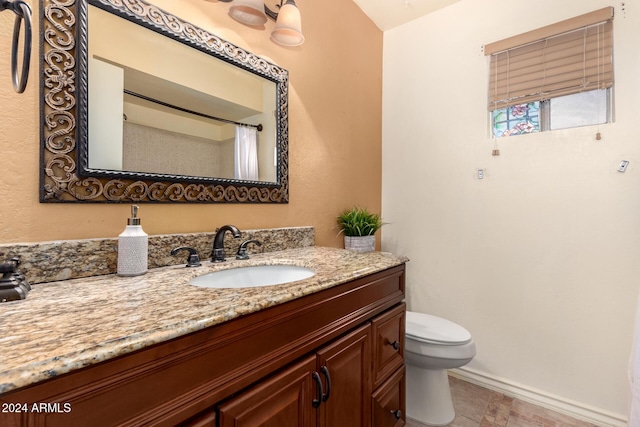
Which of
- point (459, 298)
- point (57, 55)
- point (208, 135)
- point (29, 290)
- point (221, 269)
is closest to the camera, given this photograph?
point (29, 290)

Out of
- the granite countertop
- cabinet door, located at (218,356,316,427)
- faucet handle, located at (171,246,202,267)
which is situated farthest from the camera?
faucet handle, located at (171,246,202,267)

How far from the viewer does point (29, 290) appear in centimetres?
75

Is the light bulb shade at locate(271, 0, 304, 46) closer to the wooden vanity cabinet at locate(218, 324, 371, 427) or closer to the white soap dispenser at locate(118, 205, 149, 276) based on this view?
the white soap dispenser at locate(118, 205, 149, 276)

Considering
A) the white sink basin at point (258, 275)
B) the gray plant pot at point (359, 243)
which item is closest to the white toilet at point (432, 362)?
the gray plant pot at point (359, 243)

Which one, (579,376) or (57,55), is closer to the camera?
(57,55)

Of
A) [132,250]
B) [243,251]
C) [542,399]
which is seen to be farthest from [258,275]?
[542,399]

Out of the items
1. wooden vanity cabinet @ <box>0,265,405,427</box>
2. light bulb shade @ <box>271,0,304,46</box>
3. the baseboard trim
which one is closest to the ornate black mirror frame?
light bulb shade @ <box>271,0,304,46</box>

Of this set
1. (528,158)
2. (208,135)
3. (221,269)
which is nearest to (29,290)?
(221,269)

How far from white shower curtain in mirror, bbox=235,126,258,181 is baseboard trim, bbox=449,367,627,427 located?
1.87 metres

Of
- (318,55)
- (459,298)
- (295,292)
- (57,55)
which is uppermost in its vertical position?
(318,55)

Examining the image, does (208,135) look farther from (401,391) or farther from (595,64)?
(595,64)

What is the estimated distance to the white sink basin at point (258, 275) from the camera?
1.13 m

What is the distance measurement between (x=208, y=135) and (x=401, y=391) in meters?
1.45

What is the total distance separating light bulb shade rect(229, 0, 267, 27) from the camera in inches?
49.5
